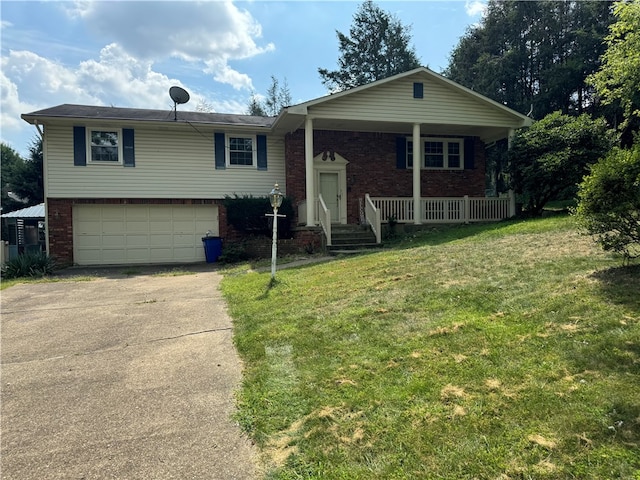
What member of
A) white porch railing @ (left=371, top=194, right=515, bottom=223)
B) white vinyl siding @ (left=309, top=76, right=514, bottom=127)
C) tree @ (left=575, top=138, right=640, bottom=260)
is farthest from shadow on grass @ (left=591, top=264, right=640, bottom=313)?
white vinyl siding @ (left=309, top=76, right=514, bottom=127)

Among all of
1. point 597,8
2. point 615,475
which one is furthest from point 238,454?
point 597,8

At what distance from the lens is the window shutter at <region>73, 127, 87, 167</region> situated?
14477 millimetres

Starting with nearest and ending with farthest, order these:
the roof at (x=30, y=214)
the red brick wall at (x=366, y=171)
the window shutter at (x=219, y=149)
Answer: the window shutter at (x=219, y=149) < the red brick wall at (x=366, y=171) < the roof at (x=30, y=214)

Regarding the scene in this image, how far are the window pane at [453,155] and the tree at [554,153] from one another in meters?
2.78

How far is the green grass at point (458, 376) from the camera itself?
2438 millimetres

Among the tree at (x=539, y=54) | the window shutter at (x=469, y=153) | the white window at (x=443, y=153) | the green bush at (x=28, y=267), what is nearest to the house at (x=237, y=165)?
the white window at (x=443, y=153)

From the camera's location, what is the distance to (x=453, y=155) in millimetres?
17219

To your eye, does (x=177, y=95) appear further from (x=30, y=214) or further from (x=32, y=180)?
(x=32, y=180)

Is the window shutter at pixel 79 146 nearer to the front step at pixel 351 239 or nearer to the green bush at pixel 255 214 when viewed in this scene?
the green bush at pixel 255 214

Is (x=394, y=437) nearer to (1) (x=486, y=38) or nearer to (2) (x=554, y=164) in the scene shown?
(2) (x=554, y=164)

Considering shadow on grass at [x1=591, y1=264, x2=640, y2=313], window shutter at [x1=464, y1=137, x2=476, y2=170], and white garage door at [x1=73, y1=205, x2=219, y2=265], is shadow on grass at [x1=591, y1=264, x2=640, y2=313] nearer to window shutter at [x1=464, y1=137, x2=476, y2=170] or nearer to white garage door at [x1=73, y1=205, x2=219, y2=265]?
window shutter at [x1=464, y1=137, x2=476, y2=170]

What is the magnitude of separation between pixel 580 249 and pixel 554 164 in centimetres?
723

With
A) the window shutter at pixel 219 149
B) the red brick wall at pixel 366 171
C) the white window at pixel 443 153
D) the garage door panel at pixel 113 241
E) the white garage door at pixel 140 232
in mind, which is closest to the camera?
the white garage door at pixel 140 232

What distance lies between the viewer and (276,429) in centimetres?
305
